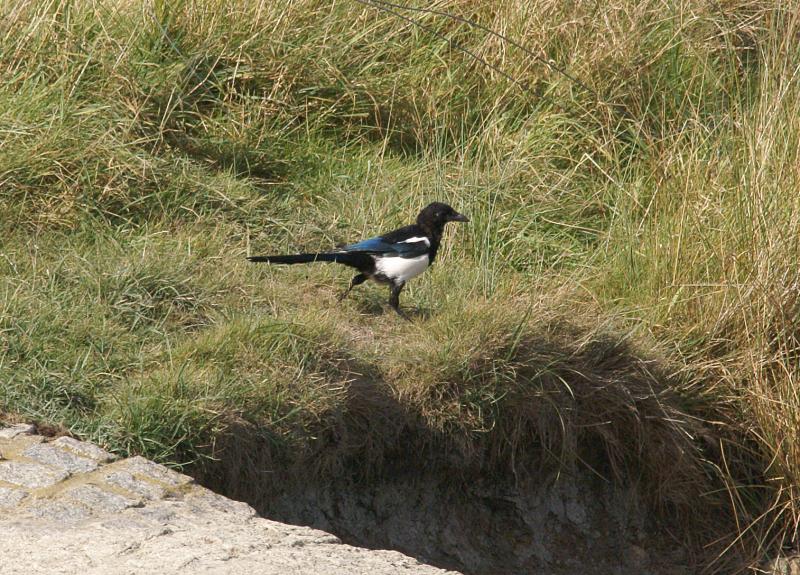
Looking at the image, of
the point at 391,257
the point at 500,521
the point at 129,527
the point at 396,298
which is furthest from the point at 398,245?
the point at 129,527

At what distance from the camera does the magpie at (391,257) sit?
5.31 metres

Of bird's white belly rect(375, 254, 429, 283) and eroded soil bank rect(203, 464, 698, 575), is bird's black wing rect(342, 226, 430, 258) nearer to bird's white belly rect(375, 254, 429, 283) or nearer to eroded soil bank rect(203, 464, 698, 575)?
bird's white belly rect(375, 254, 429, 283)

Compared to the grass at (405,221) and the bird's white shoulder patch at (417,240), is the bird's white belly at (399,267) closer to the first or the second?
the bird's white shoulder patch at (417,240)

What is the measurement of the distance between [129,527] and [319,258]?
6.83 ft

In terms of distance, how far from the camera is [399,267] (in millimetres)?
5301

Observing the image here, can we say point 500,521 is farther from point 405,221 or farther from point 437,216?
point 405,221

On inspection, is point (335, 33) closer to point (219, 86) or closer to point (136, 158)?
point (219, 86)

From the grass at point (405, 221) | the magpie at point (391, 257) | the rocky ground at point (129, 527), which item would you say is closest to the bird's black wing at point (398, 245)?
the magpie at point (391, 257)

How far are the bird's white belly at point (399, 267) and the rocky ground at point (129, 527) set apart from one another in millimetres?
1676

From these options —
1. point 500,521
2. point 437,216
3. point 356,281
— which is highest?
point 437,216

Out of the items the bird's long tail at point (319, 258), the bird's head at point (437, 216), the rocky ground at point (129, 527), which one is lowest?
the rocky ground at point (129, 527)

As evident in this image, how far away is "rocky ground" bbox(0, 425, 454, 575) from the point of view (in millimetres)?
3244

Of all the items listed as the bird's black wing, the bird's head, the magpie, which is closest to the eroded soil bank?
the magpie

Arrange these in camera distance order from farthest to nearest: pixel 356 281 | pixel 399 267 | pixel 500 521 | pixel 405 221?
1. pixel 405 221
2. pixel 356 281
3. pixel 399 267
4. pixel 500 521
